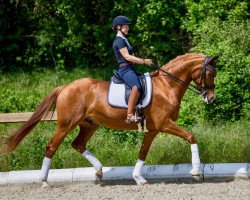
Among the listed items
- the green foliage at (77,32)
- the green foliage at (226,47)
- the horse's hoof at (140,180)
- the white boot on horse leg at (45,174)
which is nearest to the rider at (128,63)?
the horse's hoof at (140,180)

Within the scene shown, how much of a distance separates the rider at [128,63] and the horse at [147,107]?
28 centimetres

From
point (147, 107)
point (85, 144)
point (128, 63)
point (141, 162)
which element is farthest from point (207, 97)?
point (85, 144)

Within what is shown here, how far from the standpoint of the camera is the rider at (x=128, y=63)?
8.18 metres

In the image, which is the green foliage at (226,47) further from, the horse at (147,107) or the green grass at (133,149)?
the horse at (147,107)

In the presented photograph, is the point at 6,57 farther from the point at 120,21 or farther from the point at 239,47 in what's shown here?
the point at 120,21

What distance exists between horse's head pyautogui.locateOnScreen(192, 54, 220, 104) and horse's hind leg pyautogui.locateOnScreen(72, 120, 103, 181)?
183 centimetres

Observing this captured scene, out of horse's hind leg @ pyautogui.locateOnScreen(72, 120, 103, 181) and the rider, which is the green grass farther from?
the rider

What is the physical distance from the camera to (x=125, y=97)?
8.41 meters

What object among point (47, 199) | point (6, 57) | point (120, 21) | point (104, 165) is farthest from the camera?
point (6, 57)

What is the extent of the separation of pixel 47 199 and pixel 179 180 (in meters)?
2.08

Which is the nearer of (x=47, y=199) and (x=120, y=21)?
(x=47, y=199)

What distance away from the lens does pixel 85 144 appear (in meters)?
9.04

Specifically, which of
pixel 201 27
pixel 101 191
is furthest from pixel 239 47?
pixel 101 191

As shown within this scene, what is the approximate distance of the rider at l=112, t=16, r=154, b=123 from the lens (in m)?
8.18
